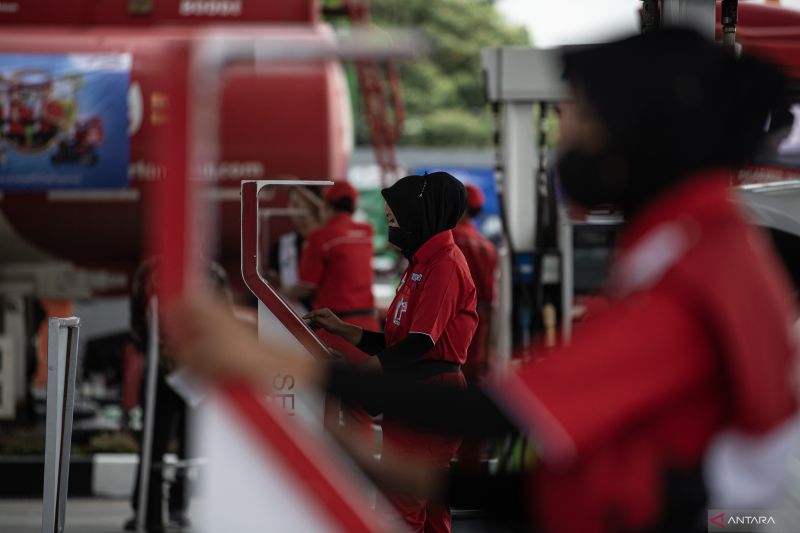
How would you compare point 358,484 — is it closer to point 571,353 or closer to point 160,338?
point 571,353

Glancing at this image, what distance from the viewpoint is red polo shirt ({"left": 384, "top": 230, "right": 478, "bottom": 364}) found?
4.46 m

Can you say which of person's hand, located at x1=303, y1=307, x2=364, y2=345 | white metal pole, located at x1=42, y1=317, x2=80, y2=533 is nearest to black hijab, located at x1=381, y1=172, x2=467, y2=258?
person's hand, located at x1=303, y1=307, x2=364, y2=345

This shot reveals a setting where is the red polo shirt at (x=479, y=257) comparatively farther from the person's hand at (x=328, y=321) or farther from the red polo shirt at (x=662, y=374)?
the red polo shirt at (x=662, y=374)

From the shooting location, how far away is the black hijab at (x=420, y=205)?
181 inches

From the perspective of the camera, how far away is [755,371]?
5.64ft

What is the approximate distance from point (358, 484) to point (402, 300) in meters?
2.70

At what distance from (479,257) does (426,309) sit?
3034 millimetres

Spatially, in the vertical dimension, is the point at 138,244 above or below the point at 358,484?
below

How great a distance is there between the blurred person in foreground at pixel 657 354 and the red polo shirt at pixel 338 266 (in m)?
5.10

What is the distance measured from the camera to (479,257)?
24.5 ft

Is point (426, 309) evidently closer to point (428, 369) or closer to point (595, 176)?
point (428, 369)

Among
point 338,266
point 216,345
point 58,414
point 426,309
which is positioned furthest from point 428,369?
point 216,345

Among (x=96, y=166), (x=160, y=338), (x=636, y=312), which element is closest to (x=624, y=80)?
(x=636, y=312)

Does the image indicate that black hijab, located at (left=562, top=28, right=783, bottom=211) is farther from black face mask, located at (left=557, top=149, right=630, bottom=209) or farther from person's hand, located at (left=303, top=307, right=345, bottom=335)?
person's hand, located at (left=303, top=307, right=345, bottom=335)
